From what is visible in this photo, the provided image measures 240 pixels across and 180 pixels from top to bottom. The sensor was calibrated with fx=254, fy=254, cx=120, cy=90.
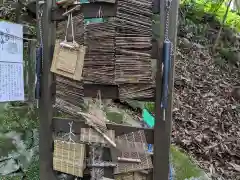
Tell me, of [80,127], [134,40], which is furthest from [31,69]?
[134,40]

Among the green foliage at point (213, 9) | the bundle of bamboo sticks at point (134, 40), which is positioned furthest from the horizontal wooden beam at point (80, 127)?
the green foliage at point (213, 9)

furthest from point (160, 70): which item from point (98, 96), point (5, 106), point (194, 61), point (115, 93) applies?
point (194, 61)

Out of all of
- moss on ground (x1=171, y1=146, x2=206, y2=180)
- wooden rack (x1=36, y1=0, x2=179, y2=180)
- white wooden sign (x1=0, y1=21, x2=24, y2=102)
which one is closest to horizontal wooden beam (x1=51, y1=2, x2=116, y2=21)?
wooden rack (x1=36, y1=0, x2=179, y2=180)

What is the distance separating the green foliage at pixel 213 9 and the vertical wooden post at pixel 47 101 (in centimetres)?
732

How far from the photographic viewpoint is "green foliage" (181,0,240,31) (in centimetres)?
905

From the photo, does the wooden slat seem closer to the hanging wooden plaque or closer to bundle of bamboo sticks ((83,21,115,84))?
the hanging wooden plaque

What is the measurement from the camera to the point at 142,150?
2523 mm

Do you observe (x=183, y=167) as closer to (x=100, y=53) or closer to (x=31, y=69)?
(x=100, y=53)

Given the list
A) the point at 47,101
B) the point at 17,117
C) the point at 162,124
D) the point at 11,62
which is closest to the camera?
the point at 162,124

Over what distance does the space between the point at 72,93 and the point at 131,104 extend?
2.74 metres

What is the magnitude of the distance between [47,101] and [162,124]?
1.32 m

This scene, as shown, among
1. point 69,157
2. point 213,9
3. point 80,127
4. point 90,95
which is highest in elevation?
point 213,9

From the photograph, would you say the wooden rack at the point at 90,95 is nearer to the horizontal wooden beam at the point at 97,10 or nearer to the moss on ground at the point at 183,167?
the horizontal wooden beam at the point at 97,10

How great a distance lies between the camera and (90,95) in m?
2.64
